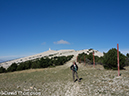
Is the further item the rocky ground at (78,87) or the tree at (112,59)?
the tree at (112,59)

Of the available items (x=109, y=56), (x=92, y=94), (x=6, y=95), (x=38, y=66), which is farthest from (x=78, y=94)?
(x=38, y=66)

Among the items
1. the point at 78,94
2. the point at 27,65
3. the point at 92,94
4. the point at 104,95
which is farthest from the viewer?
the point at 27,65

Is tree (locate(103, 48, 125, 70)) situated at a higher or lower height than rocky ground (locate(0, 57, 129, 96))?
higher

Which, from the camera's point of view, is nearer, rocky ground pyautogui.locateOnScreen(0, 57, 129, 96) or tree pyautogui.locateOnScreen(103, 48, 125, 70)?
rocky ground pyautogui.locateOnScreen(0, 57, 129, 96)

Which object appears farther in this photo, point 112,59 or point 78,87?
point 112,59

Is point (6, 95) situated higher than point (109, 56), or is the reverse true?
point (109, 56)

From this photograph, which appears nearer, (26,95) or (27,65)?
(26,95)

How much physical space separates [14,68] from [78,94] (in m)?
33.3

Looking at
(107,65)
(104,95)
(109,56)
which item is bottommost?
(104,95)

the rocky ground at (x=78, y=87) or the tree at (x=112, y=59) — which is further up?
the tree at (x=112, y=59)

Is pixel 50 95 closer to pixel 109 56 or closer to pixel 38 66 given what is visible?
pixel 109 56

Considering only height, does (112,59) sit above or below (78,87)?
above

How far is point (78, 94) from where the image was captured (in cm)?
874

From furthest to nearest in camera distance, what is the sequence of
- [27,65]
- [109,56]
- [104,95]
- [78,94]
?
[27,65] → [109,56] → [78,94] → [104,95]
